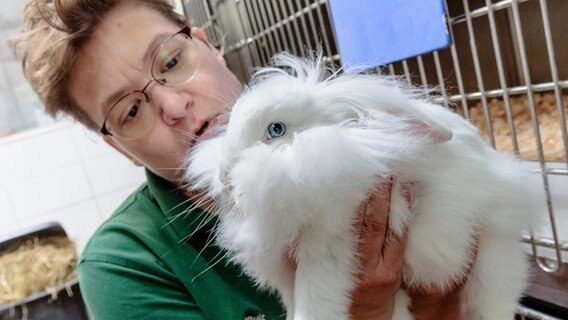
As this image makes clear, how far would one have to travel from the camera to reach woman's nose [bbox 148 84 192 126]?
2.50 feet

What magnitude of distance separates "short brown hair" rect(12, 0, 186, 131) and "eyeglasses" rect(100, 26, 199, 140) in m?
0.09

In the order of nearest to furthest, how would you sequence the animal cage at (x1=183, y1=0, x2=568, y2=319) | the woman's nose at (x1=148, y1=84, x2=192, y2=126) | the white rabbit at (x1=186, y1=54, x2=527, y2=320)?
the white rabbit at (x1=186, y1=54, x2=527, y2=320) < the animal cage at (x1=183, y1=0, x2=568, y2=319) < the woman's nose at (x1=148, y1=84, x2=192, y2=126)

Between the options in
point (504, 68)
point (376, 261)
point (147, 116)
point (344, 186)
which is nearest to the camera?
point (344, 186)

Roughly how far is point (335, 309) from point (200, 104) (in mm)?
412

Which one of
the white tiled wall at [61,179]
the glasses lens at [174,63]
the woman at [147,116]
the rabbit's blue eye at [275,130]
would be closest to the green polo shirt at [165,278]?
the woman at [147,116]

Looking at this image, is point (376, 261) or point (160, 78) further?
point (160, 78)

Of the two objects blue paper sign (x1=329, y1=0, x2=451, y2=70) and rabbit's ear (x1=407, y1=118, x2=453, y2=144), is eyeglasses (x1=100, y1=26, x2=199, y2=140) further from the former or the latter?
rabbit's ear (x1=407, y1=118, x2=453, y2=144)

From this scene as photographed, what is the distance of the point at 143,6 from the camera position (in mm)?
860

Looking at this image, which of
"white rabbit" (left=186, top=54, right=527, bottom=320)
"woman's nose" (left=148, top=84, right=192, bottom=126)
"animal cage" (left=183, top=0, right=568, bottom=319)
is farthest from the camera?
"woman's nose" (left=148, top=84, right=192, bottom=126)

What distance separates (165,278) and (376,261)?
401 millimetres

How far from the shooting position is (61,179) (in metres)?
2.63

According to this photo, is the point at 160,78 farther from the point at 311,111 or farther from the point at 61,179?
the point at 61,179

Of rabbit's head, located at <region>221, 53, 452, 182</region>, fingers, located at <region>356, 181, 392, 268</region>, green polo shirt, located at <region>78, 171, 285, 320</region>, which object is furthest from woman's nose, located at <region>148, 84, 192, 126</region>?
fingers, located at <region>356, 181, 392, 268</region>

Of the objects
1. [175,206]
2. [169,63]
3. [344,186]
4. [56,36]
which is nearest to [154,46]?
[169,63]
